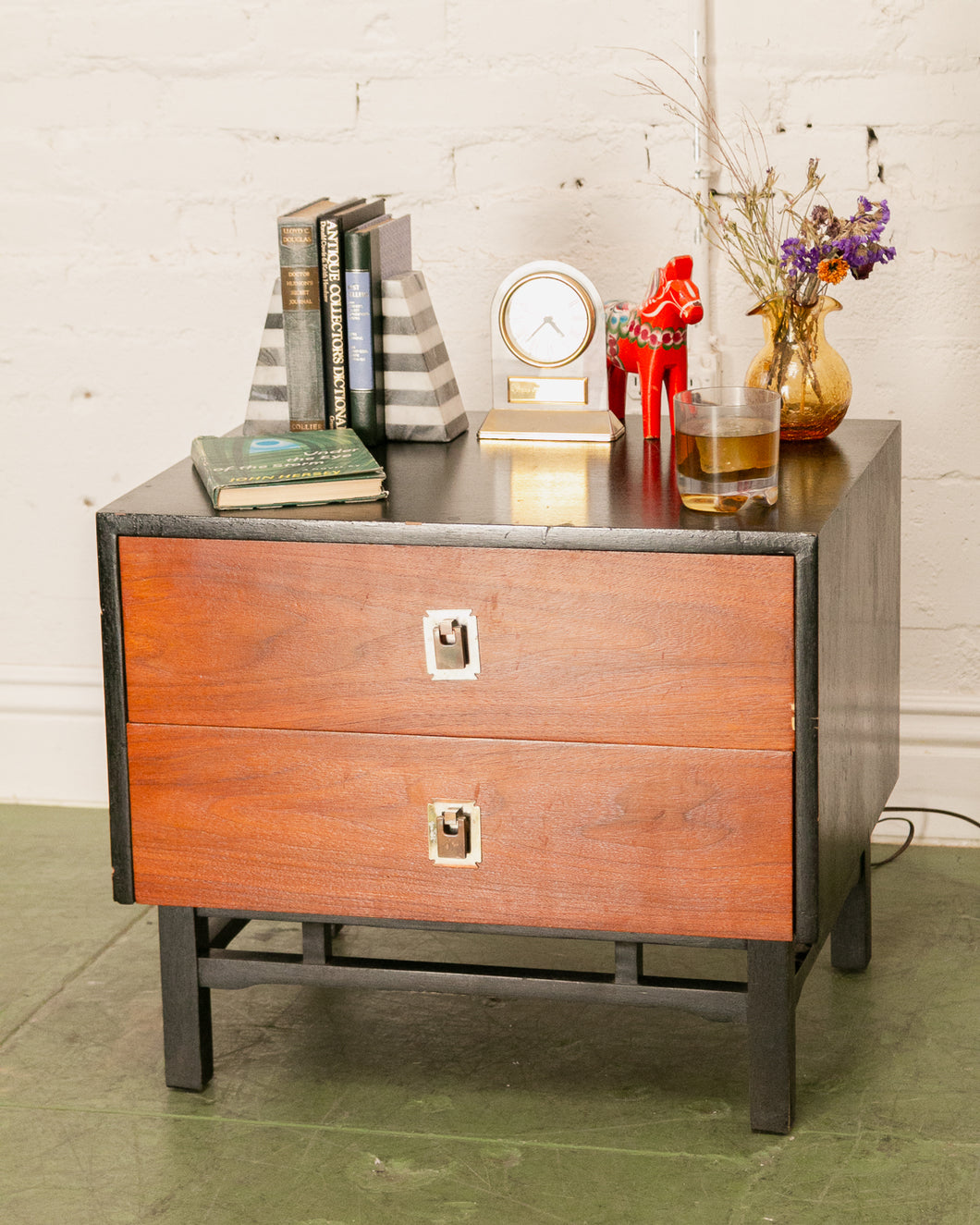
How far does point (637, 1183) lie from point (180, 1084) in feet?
1.64

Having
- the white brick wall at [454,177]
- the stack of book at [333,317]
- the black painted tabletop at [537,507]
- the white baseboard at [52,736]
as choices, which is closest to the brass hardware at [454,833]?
the black painted tabletop at [537,507]

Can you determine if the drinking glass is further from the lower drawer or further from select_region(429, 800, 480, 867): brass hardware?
select_region(429, 800, 480, 867): brass hardware

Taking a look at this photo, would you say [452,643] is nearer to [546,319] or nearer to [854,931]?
[546,319]

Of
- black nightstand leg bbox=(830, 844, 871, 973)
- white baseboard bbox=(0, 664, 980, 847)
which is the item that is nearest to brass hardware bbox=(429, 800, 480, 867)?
black nightstand leg bbox=(830, 844, 871, 973)

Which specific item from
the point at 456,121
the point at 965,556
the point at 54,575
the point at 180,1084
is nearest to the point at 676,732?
the point at 180,1084

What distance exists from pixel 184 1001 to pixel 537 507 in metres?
0.64

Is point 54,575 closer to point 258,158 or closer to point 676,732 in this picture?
point 258,158

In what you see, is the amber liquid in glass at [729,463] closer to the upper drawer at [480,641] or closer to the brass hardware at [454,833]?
the upper drawer at [480,641]

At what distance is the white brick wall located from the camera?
2133mm

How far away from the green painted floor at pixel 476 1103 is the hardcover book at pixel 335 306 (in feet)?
2.28

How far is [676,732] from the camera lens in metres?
1.48

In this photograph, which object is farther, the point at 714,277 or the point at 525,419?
the point at 714,277

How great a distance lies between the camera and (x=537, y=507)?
1526 mm

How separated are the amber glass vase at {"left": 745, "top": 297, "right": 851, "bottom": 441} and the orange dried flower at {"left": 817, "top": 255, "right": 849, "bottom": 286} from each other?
Answer: 0.04 metres
